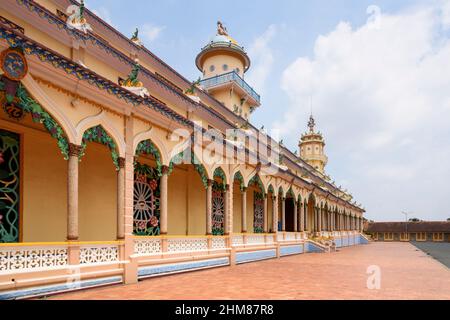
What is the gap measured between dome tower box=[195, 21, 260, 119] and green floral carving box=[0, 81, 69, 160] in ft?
56.4

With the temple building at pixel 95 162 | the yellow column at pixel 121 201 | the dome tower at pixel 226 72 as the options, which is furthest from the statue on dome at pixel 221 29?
the yellow column at pixel 121 201

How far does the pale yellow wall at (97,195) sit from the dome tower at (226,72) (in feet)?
46.9

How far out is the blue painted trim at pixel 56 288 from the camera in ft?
21.4

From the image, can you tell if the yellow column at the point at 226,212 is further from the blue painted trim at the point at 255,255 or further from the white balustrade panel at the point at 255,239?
the white balustrade panel at the point at 255,239

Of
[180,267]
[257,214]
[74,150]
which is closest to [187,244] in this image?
[180,267]

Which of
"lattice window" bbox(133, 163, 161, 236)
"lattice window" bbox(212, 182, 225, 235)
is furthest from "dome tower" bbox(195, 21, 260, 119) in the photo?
"lattice window" bbox(133, 163, 161, 236)

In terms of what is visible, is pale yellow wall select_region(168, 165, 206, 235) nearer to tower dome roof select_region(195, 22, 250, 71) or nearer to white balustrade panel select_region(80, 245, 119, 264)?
white balustrade panel select_region(80, 245, 119, 264)

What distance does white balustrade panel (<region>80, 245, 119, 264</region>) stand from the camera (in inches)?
322

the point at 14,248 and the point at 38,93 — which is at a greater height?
the point at 38,93
